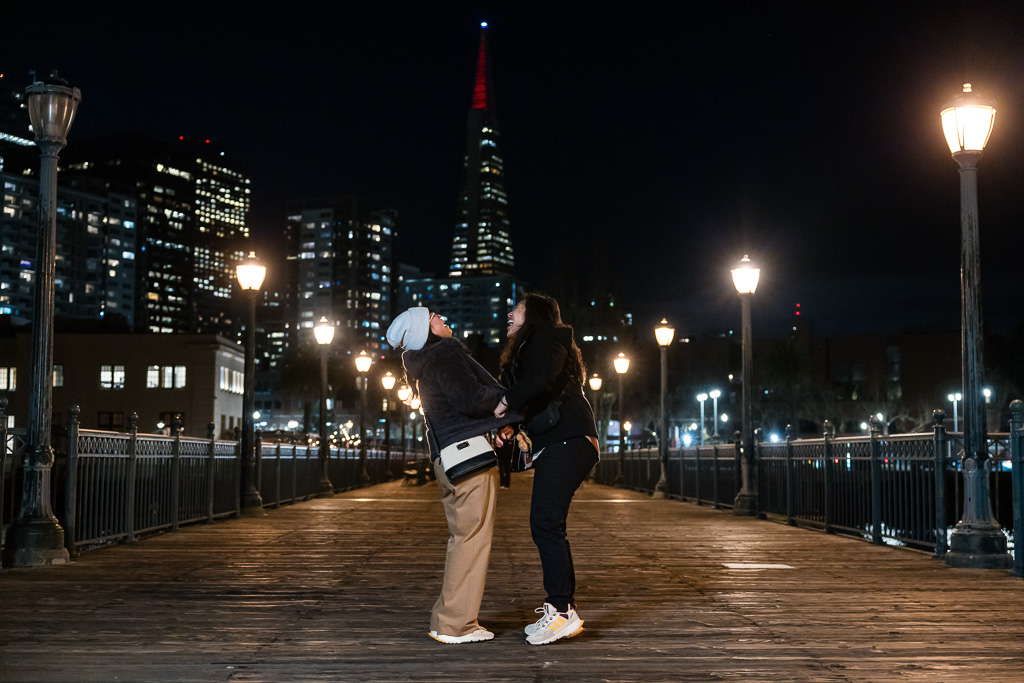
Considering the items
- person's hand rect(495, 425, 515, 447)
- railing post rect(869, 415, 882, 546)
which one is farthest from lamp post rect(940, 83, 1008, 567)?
person's hand rect(495, 425, 515, 447)

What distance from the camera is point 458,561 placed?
5684 millimetres

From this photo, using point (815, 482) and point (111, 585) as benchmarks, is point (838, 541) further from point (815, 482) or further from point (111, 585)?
point (111, 585)

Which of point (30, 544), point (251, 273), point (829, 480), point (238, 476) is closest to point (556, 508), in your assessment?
point (30, 544)

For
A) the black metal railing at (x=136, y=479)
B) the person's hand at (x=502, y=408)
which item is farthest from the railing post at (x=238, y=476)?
the person's hand at (x=502, y=408)

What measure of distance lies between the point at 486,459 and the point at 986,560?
6.10 m

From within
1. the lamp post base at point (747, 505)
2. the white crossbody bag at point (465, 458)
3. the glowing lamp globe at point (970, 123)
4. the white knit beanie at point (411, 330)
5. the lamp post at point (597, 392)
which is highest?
the glowing lamp globe at point (970, 123)

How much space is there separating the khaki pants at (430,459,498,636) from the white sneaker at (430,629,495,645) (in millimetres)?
22

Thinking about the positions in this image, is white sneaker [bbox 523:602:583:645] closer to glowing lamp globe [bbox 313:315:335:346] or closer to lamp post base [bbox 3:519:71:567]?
lamp post base [bbox 3:519:71:567]

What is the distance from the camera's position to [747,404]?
715 inches

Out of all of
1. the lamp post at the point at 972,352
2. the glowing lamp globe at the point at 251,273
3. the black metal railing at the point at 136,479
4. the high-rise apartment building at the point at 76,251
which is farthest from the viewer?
the high-rise apartment building at the point at 76,251

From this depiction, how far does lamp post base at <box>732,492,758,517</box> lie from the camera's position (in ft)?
58.6

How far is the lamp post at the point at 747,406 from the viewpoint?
17.9 metres

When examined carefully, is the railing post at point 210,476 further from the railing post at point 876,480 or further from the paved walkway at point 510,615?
the railing post at point 876,480

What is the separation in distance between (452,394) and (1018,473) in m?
5.83
